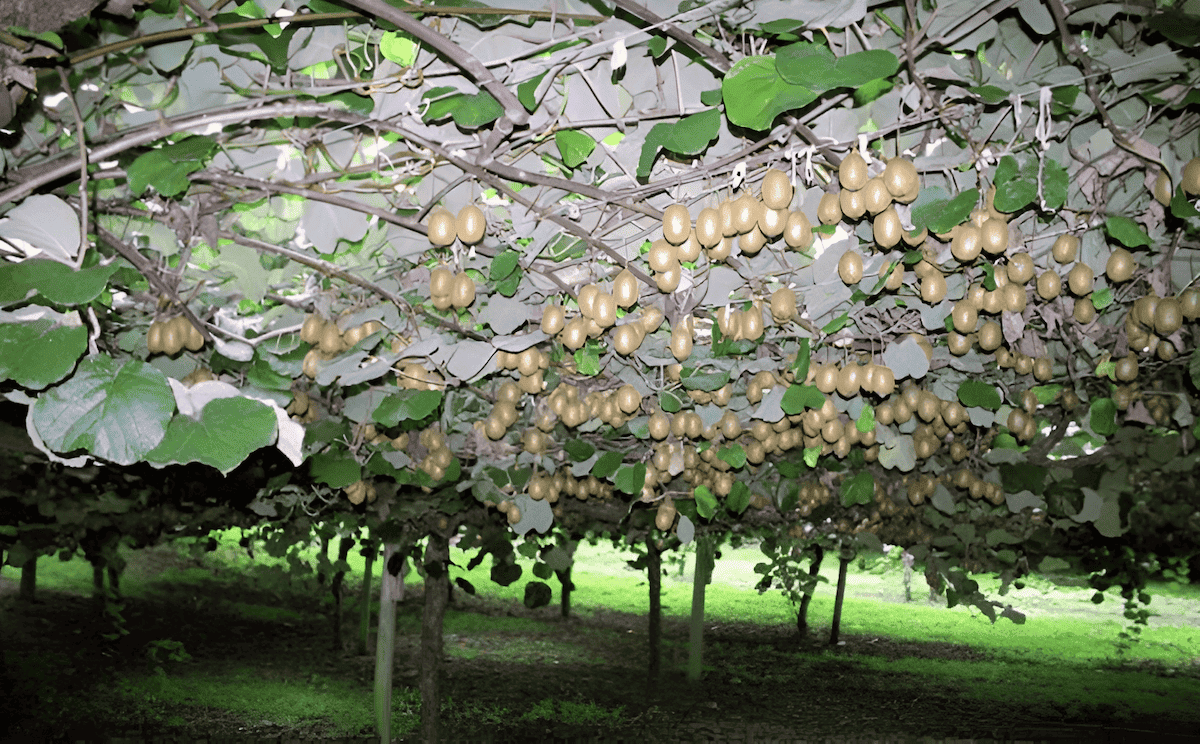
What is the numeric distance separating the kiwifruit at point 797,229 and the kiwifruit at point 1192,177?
714 mm

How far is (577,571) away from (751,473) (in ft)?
38.5

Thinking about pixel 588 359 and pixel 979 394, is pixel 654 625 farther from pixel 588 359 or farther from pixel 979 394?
pixel 588 359

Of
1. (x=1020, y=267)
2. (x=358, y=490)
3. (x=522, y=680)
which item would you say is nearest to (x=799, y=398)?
(x=1020, y=267)

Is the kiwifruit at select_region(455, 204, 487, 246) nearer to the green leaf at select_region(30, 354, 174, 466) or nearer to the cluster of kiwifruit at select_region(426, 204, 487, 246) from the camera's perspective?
the cluster of kiwifruit at select_region(426, 204, 487, 246)

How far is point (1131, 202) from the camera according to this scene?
187cm

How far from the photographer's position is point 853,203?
1510 mm

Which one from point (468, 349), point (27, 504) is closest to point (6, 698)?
point (27, 504)

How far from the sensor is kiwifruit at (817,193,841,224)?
1.59 metres

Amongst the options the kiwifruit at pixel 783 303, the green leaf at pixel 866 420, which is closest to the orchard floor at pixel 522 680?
the green leaf at pixel 866 420

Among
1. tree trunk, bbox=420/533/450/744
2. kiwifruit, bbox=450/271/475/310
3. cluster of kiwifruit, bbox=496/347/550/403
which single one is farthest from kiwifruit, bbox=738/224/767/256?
tree trunk, bbox=420/533/450/744

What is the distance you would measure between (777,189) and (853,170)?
0.15 m

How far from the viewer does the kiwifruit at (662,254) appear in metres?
1.72

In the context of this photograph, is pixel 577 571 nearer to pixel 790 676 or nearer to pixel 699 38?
pixel 790 676

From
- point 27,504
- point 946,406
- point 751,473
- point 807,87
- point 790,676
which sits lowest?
point 790,676
